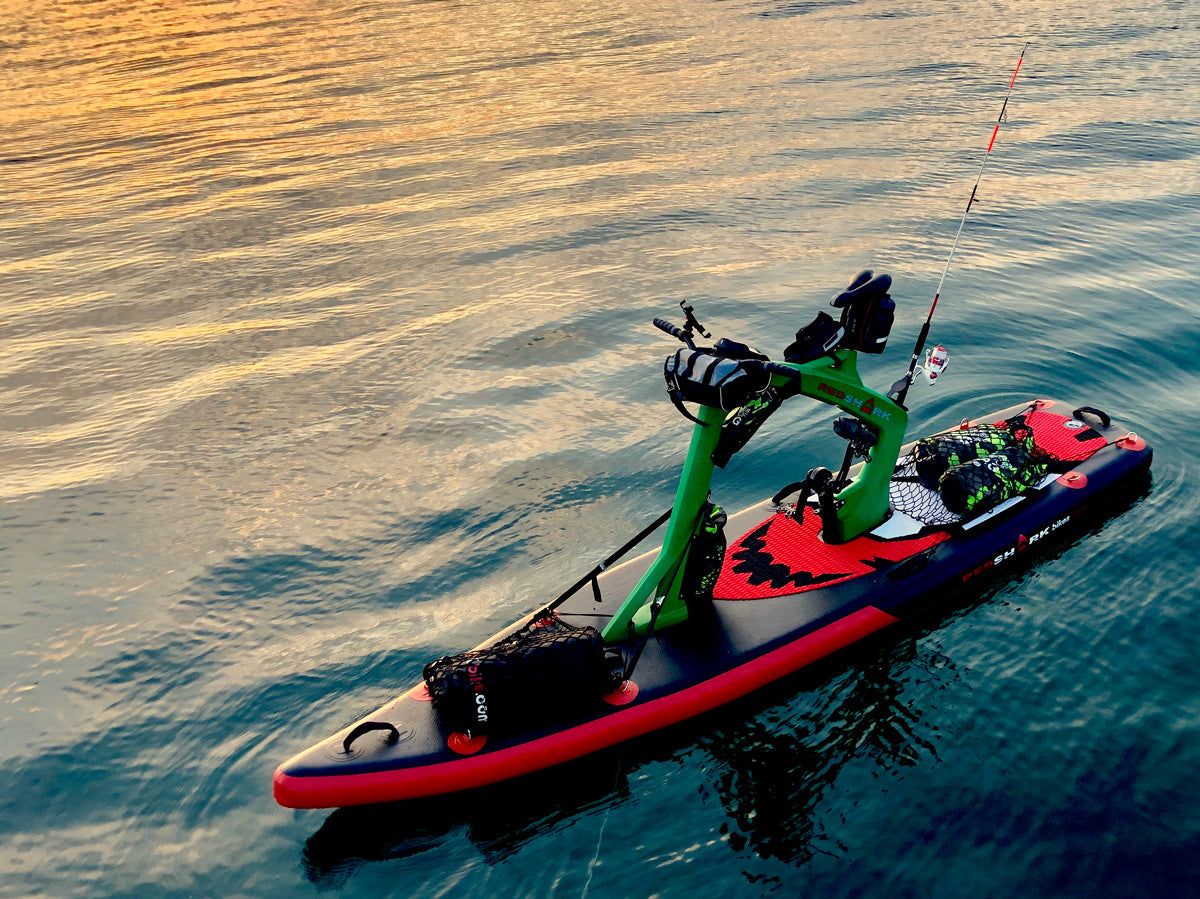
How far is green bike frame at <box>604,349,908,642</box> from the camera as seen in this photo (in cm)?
691

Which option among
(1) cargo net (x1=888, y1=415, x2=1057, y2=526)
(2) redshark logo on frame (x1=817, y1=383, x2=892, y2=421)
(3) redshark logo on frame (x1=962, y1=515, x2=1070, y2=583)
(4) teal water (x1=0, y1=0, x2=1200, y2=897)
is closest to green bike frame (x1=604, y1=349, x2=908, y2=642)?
(2) redshark logo on frame (x1=817, y1=383, x2=892, y2=421)

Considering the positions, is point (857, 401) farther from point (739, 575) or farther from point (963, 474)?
point (739, 575)

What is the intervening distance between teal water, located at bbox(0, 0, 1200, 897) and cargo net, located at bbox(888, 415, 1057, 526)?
0.86 meters

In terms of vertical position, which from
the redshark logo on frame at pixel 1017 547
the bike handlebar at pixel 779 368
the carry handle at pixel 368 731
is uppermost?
the bike handlebar at pixel 779 368

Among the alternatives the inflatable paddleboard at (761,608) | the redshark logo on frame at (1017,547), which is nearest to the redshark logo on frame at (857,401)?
the inflatable paddleboard at (761,608)

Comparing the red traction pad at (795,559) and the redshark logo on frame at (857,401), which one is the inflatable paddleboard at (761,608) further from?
the redshark logo on frame at (857,401)

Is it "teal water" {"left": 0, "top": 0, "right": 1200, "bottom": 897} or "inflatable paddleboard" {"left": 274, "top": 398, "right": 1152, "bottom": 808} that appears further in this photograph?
"teal water" {"left": 0, "top": 0, "right": 1200, "bottom": 897}

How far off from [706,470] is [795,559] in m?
1.59

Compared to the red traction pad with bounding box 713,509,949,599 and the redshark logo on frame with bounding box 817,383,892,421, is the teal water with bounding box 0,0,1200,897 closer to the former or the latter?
the red traction pad with bounding box 713,509,949,599

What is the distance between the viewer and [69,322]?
15.3 metres

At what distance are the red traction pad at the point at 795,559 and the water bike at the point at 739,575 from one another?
2 centimetres

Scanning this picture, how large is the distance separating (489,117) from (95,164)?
9.54 meters

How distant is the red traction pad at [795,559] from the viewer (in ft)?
25.5

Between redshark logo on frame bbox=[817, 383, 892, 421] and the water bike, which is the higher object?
redshark logo on frame bbox=[817, 383, 892, 421]
